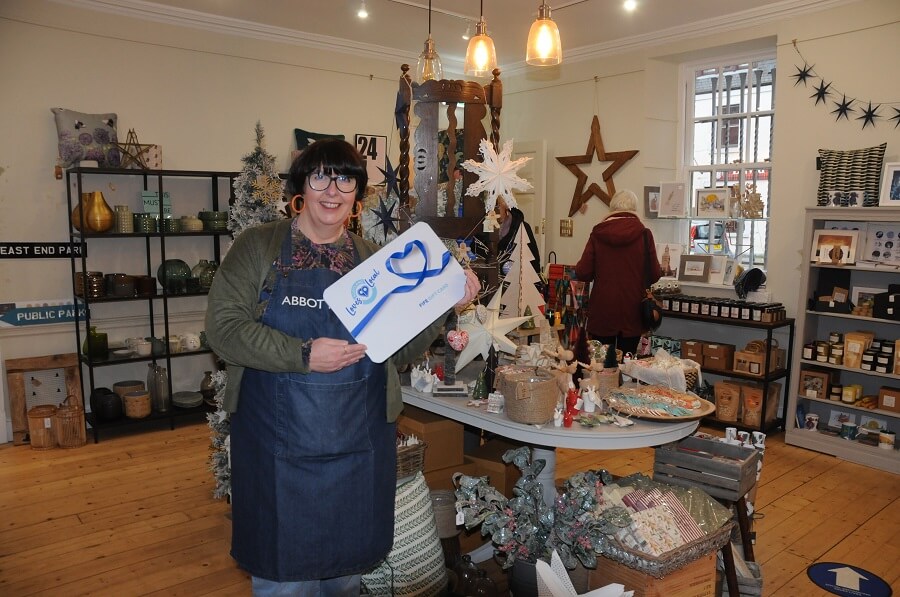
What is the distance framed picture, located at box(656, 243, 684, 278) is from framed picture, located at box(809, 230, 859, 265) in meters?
1.21

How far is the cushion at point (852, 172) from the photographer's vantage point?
13.8ft

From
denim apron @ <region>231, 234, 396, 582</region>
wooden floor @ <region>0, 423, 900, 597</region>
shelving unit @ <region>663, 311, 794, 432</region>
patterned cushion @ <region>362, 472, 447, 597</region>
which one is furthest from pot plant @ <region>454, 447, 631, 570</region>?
shelving unit @ <region>663, 311, 794, 432</region>

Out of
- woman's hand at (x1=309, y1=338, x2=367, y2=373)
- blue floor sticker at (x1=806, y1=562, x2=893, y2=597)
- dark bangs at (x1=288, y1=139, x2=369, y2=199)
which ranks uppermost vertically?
Answer: dark bangs at (x1=288, y1=139, x2=369, y2=199)

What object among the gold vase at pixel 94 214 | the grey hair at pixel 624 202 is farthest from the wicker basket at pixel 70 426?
the grey hair at pixel 624 202

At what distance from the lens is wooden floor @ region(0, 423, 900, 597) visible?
2893 millimetres

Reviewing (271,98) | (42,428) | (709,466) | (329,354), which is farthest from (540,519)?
(271,98)

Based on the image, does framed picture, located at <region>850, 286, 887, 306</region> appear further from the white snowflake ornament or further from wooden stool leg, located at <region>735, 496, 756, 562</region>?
the white snowflake ornament

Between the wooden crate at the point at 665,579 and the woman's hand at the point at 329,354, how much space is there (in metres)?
1.22

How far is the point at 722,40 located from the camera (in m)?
5.12

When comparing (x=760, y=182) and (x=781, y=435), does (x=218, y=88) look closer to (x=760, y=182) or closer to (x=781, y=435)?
(x=760, y=182)

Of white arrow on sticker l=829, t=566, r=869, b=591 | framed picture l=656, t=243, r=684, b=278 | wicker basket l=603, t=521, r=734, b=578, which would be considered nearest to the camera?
wicker basket l=603, t=521, r=734, b=578

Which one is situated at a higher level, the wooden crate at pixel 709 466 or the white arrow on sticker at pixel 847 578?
the wooden crate at pixel 709 466

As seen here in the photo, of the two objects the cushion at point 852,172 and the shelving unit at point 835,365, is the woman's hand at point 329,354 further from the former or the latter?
the cushion at point 852,172

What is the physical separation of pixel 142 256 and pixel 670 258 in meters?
4.10
